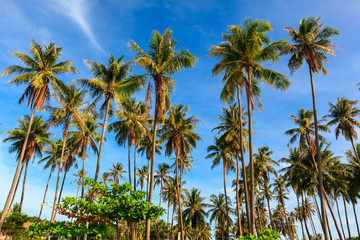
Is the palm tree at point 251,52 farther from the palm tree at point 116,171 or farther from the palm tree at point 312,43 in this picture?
the palm tree at point 116,171

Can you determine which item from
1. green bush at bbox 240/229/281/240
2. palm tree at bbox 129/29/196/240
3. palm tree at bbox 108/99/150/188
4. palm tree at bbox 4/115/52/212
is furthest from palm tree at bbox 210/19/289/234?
palm tree at bbox 4/115/52/212

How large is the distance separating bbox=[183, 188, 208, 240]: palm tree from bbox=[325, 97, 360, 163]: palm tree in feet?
85.3

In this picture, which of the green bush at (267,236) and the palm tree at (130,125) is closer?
the green bush at (267,236)

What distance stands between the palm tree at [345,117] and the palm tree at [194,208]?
25986 mm

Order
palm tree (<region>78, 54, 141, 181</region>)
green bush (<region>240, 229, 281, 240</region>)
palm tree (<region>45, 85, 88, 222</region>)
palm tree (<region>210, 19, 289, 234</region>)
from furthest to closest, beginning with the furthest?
palm tree (<region>45, 85, 88, 222</region>) < palm tree (<region>78, 54, 141, 181</region>) < palm tree (<region>210, 19, 289, 234</region>) < green bush (<region>240, 229, 281, 240</region>)

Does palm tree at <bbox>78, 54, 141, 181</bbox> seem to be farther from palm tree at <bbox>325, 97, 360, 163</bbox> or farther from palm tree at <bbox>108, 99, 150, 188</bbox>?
palm tree at <bbox>325, 97, 360, 163</bbox>

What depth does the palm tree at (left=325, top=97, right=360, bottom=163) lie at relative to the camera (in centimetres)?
2833

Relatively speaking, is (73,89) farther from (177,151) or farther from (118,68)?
(177,151)

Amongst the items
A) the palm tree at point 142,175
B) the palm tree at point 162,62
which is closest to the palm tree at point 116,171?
the palm tree at point 142,175

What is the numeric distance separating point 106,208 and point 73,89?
1754 cm

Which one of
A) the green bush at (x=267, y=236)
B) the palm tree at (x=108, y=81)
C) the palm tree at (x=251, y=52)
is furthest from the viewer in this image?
the palm tree at (x=108, y=81)

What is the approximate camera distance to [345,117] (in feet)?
94.5

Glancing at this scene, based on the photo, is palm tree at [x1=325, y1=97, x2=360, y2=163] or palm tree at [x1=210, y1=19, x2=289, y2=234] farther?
palm tree at [x1=325, y1=97, x2=360, y2=163]

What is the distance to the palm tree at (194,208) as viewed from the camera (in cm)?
4350
